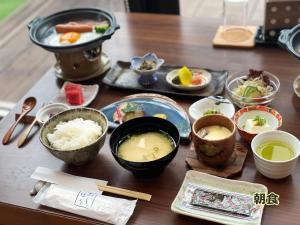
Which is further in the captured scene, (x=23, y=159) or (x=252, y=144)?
(x=23, y=159)

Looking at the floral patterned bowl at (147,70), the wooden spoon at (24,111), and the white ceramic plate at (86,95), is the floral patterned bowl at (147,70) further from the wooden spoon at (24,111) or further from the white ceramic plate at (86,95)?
the wooden spoon at (24,111)

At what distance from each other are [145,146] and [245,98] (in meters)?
0.37

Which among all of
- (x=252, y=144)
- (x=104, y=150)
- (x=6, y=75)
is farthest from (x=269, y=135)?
(x=6, y=75)

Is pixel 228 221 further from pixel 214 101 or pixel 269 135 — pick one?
pixel 214 101

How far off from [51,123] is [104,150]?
0.18m

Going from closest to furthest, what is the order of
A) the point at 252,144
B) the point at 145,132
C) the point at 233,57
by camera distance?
the point at 252,144, the point at 145,132, the point at 233,57

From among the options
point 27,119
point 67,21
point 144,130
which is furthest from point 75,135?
point 67,21

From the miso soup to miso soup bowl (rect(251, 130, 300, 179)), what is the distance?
23cm

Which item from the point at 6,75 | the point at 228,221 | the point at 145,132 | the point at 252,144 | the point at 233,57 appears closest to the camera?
the point at 228,221

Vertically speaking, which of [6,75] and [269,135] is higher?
[269,135]

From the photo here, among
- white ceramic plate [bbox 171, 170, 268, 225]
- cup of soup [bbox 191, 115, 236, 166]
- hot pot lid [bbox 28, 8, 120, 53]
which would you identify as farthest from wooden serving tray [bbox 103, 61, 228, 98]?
white ceramic plate [bbox 171, 170, 268, 225]

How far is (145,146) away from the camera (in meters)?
1.15

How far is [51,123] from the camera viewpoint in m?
1.21

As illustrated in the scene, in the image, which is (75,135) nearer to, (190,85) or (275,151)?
(190,85)
